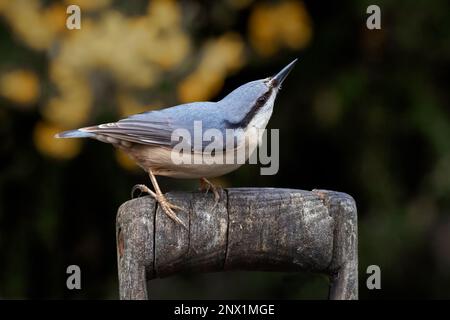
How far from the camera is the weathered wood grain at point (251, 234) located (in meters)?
2.59

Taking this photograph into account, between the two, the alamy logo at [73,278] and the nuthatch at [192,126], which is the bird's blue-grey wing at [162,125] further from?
the alamy logo at [73,278]

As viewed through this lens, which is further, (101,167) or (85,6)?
(101,167)

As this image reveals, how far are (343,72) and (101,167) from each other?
153 centimetres

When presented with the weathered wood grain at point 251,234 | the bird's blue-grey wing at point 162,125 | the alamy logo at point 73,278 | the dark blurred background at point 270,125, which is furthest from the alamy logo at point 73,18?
the weathered wood grain at point 251,234

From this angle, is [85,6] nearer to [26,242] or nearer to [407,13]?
[26,242]

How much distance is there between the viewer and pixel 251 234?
265cm

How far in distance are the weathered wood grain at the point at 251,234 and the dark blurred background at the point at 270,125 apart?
1705 mm

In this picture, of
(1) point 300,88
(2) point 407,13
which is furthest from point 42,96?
(2) point 407,13

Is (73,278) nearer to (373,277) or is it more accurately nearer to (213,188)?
(373,277)

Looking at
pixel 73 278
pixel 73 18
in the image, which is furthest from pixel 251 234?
pixel 73 278

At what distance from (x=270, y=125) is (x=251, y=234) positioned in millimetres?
2591

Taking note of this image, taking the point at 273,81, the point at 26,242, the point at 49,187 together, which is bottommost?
the point at 26,242

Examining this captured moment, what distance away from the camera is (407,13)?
194 inches

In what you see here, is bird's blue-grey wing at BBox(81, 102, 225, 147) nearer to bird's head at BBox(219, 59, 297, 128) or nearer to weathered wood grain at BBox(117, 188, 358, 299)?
bird's head at BBox(219, 59, 297, 128)
